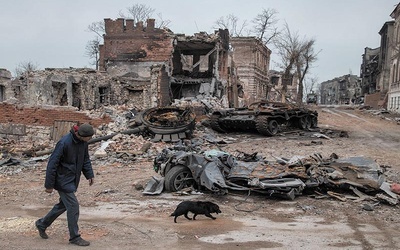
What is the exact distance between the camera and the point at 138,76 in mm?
26953

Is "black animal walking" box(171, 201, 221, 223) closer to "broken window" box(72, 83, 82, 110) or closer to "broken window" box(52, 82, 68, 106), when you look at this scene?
"broken window" box(52, 82, 68, 106)

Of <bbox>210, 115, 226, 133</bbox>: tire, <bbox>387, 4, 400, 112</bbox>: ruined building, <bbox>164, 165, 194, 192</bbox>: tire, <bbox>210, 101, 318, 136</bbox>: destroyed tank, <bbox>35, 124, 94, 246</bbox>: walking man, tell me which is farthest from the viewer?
<bbox>387, 4, 400, 112</bbox>: ruined building

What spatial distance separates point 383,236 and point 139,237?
3329 millimetres

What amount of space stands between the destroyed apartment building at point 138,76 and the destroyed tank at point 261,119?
19.4ft

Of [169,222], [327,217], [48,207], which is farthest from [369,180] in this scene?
[48,207]

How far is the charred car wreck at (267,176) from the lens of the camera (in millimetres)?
7195

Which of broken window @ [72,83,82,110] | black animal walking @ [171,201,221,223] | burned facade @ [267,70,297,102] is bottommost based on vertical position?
black animal walking @ [171,201,221,223]

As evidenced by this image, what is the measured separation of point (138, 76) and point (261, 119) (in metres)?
12.7

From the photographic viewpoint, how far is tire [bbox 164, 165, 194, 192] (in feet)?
24.8

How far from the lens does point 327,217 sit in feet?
20.4

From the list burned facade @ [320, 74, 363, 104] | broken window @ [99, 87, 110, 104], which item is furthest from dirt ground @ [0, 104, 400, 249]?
burned facade @ [320, 74, 363, 104]

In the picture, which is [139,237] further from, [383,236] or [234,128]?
[234,128]

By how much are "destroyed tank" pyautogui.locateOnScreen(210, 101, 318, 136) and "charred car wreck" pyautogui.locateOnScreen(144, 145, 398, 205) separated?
8.94 metres

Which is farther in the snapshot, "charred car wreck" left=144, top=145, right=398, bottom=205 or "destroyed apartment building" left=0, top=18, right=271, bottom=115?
"destroyed apartment building" left=0, top=18, right=271, bottom=115
